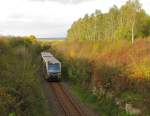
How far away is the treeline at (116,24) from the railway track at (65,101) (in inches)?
829

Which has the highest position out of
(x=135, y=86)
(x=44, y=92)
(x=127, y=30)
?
(x=127, y=30)

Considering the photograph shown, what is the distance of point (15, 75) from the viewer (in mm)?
26891

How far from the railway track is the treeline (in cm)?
2106

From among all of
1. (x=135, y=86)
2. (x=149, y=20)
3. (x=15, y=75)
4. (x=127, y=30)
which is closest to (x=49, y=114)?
(x=15, y=75)

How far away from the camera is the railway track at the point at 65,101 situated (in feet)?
89.2

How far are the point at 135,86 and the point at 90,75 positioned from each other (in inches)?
476

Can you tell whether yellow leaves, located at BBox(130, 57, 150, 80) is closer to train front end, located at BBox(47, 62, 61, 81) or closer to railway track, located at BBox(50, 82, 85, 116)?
railway track, located at BBox(50, 82, 85, 116)

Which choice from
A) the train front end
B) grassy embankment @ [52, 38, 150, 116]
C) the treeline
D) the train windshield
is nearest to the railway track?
grassy embankment @ [52, 38, 150, 116]

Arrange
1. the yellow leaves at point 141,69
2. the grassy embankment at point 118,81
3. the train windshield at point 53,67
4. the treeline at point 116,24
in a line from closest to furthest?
1. the grassy embankment at point 118,81
2. the yellow leaves at point 141,69
3. the train windshield at point 53,67
4. the treeline at point 116,24

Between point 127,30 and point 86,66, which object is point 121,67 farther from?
point 127,30

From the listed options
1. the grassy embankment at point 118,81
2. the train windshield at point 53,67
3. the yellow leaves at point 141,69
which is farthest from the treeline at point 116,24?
the yellow leaves at point 141,69

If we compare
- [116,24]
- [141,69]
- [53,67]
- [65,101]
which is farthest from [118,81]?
[116,24]

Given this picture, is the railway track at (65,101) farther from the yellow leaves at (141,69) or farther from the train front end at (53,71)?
the yellow leaves at (141,69)

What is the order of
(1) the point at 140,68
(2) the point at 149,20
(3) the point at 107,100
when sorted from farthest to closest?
1. (2) the point at 149,20
2. (3) the point at 107,100
3. (1) the point at 140,68
